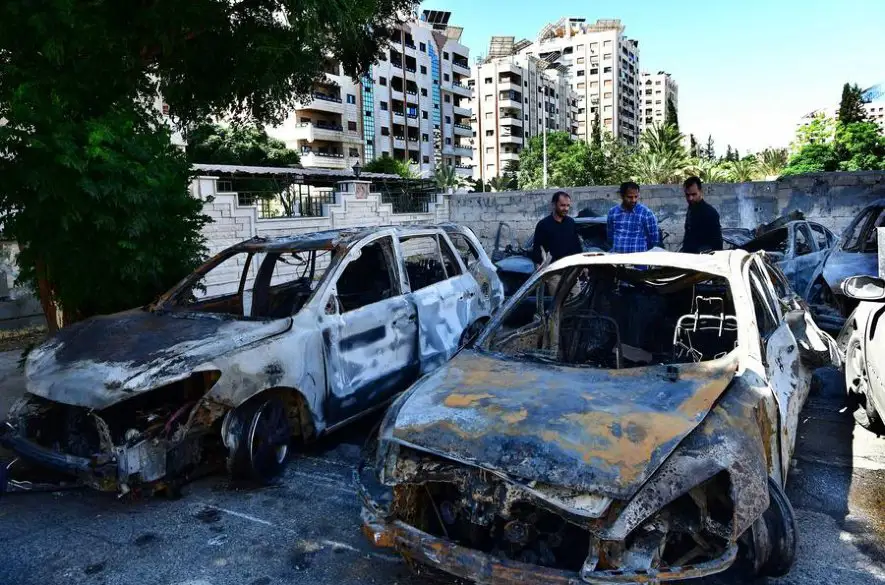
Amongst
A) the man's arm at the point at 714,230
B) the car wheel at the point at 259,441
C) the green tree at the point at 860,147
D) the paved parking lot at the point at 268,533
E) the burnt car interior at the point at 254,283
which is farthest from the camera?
the green tree at the point at 860,147

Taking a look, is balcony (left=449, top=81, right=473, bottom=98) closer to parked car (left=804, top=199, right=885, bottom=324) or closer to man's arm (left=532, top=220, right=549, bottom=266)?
parked car (left=804, top=199, right=885, bottom=324)

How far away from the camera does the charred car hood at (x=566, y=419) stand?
8.26 ft

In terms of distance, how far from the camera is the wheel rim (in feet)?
13.5

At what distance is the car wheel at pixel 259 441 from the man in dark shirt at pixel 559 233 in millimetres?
3502

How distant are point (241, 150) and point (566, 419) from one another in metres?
36.0

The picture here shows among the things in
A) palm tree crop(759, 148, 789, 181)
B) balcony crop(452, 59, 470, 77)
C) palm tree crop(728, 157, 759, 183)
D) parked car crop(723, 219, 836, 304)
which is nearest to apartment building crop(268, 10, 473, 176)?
balcony crop(452, 59, 470, 77)

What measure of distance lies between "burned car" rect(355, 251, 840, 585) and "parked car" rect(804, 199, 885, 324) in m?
4.06

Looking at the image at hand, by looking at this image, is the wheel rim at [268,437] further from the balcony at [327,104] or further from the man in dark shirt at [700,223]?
the balcony at [327,104]

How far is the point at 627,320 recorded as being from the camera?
4762 millimetres

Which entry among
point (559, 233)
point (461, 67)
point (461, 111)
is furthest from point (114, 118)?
point (461, 67)

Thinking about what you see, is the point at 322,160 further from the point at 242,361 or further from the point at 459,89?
the point at 242,361

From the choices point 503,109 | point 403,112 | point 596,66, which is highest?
point 596,66

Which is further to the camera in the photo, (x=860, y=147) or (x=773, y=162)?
(x=773, y=162)

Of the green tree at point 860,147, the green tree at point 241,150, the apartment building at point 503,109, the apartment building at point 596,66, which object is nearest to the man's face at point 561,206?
the green tree at point 241,150
